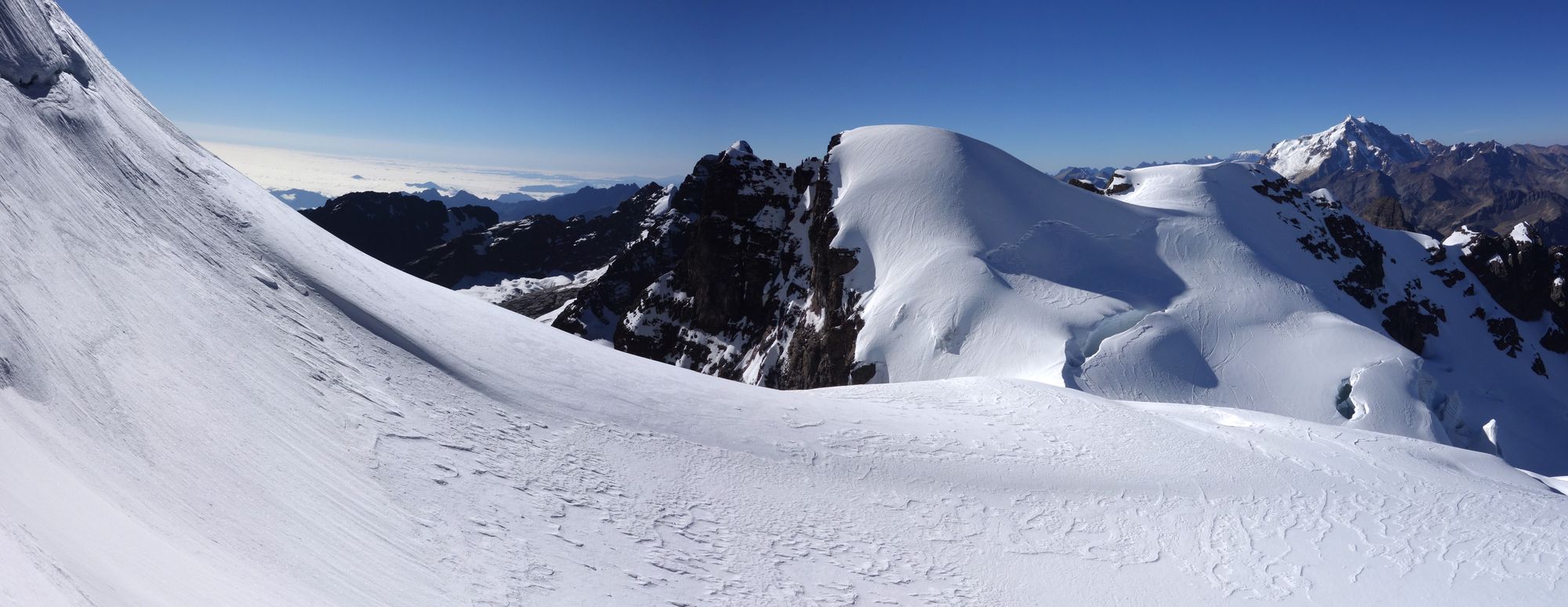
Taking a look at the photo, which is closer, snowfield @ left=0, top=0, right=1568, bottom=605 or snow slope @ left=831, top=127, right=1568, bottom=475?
snowfield @ left=0, top=0, right=1568, bottom=605

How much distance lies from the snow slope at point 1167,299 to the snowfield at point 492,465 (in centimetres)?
1666

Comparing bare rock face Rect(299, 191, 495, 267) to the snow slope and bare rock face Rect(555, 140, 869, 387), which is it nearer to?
bare rock face Rect(555, 140, 869, 387)

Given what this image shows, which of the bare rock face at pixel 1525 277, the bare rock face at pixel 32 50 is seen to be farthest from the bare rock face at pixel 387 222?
the bare rock face at pixel 1525 277

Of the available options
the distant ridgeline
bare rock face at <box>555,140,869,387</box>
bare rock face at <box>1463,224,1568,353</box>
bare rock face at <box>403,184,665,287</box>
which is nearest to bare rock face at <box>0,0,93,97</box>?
the distant ridgeline

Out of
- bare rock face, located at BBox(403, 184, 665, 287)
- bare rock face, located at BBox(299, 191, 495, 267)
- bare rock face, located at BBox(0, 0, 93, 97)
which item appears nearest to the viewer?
bare rock face, located at BBox(0, 0, 93, 97)

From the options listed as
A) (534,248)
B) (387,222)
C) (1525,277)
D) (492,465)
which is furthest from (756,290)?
(387,222)

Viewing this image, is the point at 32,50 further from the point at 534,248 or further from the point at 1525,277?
the point at 534,248

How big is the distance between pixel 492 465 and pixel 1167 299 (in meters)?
40.2

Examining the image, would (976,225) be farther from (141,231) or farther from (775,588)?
(141,231)

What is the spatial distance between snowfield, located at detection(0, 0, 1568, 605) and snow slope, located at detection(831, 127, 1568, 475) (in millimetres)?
16656

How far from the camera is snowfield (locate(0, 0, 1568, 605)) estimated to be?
608 cm

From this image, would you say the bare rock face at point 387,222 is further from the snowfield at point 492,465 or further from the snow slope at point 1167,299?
the snowfield at point 492,465

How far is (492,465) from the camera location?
9227 millimetres

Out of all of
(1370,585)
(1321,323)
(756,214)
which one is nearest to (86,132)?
(1370,585)
